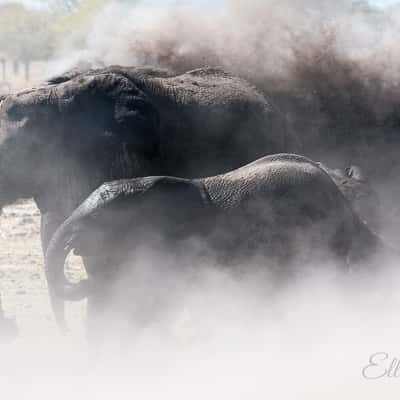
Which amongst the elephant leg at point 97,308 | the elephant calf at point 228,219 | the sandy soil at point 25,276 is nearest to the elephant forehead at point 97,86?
the elephant calf at point 228,219

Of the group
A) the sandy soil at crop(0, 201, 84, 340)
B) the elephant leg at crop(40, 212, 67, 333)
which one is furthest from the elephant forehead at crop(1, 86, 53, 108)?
the sandy soil at crop(0, 201, 84, 340)

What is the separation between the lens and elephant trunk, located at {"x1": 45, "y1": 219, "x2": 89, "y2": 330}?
221 inches

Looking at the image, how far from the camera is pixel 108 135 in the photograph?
7.28m

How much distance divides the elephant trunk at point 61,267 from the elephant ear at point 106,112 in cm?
171

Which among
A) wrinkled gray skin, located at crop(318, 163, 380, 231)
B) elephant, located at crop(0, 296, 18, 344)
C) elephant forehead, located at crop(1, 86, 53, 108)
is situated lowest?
elephant, located at crop(0, 296, 18, 344)

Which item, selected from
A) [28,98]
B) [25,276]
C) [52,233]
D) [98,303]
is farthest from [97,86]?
[25,276]

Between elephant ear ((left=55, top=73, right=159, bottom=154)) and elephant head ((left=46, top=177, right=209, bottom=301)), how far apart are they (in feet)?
4.82

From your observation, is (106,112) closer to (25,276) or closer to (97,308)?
(97,308)

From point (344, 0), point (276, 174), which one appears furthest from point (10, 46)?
point (276, 174)

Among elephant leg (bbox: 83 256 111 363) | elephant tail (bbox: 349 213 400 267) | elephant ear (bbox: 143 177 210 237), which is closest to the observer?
elephant ear (bbox: 143 177 210 237)

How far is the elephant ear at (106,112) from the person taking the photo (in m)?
7.27

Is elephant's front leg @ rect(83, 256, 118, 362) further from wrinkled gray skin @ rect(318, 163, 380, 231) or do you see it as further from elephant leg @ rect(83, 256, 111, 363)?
wrinkled gray skin @ rect(318, 163, 380, 231)

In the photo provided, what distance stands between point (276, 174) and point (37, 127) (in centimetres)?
214

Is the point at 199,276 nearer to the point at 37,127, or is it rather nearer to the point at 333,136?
the point at 37,127
